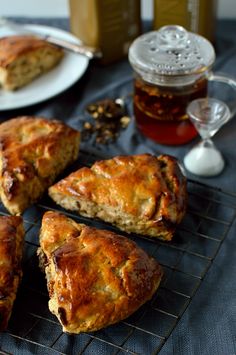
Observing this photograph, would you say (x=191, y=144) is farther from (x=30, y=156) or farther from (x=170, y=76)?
(x=30, y=156)

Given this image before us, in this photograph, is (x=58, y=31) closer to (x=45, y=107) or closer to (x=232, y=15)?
(x=45, y=107)

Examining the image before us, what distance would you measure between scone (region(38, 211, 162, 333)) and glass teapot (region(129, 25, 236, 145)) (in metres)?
0.60

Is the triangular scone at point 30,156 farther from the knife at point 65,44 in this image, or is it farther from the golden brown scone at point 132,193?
the knife at point 65,44

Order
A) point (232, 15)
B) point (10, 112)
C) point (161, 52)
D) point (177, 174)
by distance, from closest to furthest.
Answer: point (177, 174) → point (161, 52) → point (10, 112) → point (232, 15)

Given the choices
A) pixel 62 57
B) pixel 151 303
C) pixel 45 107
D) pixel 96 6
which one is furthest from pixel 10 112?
pixel 151 303

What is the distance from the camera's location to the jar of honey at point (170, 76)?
184 cm

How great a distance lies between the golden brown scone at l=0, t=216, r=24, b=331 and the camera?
1.38 metres

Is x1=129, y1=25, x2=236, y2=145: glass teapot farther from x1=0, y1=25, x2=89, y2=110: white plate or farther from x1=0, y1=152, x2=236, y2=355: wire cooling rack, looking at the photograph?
x1=0, y1=25, x2=89, y2=110: white plate

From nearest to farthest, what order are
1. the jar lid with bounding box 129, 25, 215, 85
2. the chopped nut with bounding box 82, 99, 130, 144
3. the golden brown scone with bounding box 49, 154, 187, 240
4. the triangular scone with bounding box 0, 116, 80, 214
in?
1. the golden brown scone with bounding box 49, 154, 187, 240
2. the triangular scone with bounding box 0, 116, 80, 214
3. the jar lid with bounding box 129, 25, 215, 85
4. the chopped nut with bounding box 82, 99, 130, 144

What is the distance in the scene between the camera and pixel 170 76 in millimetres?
1834

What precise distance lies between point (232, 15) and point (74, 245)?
5.35 feet

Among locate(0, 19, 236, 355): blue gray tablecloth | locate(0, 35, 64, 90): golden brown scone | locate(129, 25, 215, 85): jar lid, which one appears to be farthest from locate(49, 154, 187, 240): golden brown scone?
locate(0, 35, 64, 90): golden brown scone

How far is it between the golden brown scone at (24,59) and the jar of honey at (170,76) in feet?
1.65

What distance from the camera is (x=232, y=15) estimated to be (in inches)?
104
